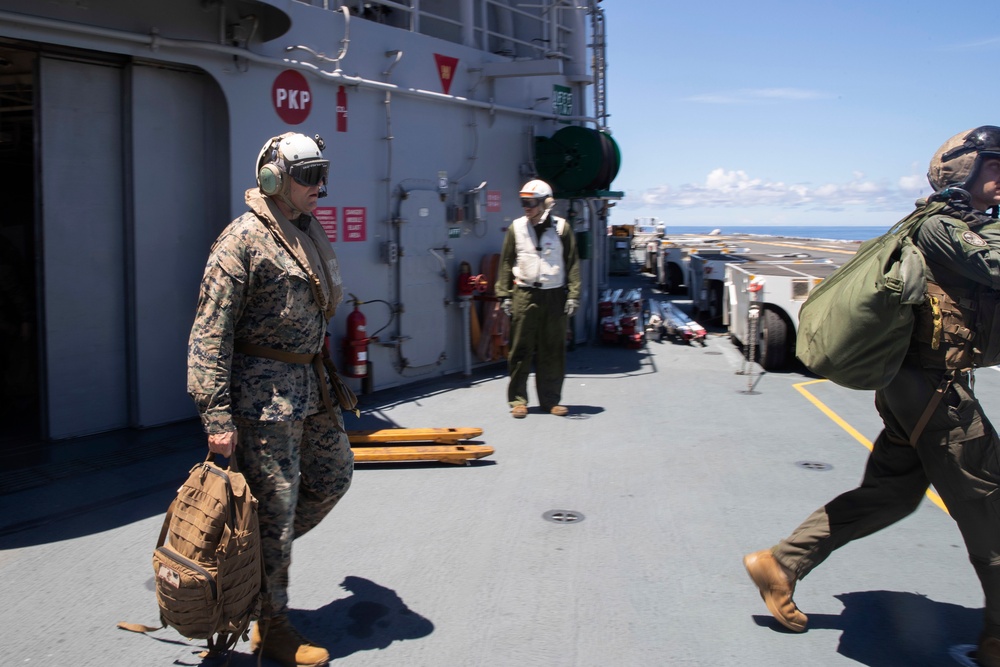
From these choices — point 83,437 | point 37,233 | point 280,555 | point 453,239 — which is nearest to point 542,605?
point 280,555

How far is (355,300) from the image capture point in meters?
7.88

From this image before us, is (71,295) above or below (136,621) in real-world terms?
above

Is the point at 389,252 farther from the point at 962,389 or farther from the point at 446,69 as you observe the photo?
the point at 962,389

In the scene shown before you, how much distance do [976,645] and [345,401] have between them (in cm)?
283

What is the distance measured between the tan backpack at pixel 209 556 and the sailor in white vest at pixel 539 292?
457 cm

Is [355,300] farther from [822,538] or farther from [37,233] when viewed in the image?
[822,538]

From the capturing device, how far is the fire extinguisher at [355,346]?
7707 mm

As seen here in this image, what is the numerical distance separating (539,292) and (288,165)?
4.35 metres

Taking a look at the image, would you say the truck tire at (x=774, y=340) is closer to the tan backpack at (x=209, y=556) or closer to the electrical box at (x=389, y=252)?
the electrical box at (x=389, y=252)

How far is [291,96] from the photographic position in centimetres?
712

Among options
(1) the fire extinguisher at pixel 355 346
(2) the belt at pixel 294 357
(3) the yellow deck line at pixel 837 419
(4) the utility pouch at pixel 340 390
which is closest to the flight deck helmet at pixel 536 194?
(1) the fire extinguisher at pixel 355 346

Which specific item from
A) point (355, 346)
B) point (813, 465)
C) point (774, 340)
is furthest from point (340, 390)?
point (774, 340)

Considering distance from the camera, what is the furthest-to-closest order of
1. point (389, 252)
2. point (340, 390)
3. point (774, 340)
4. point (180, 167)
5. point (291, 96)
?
point (774, 340), point (389, 252), point (291, 96), point (180, 167), point (340, 390)

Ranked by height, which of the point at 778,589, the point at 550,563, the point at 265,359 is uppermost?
the point at 265,359
